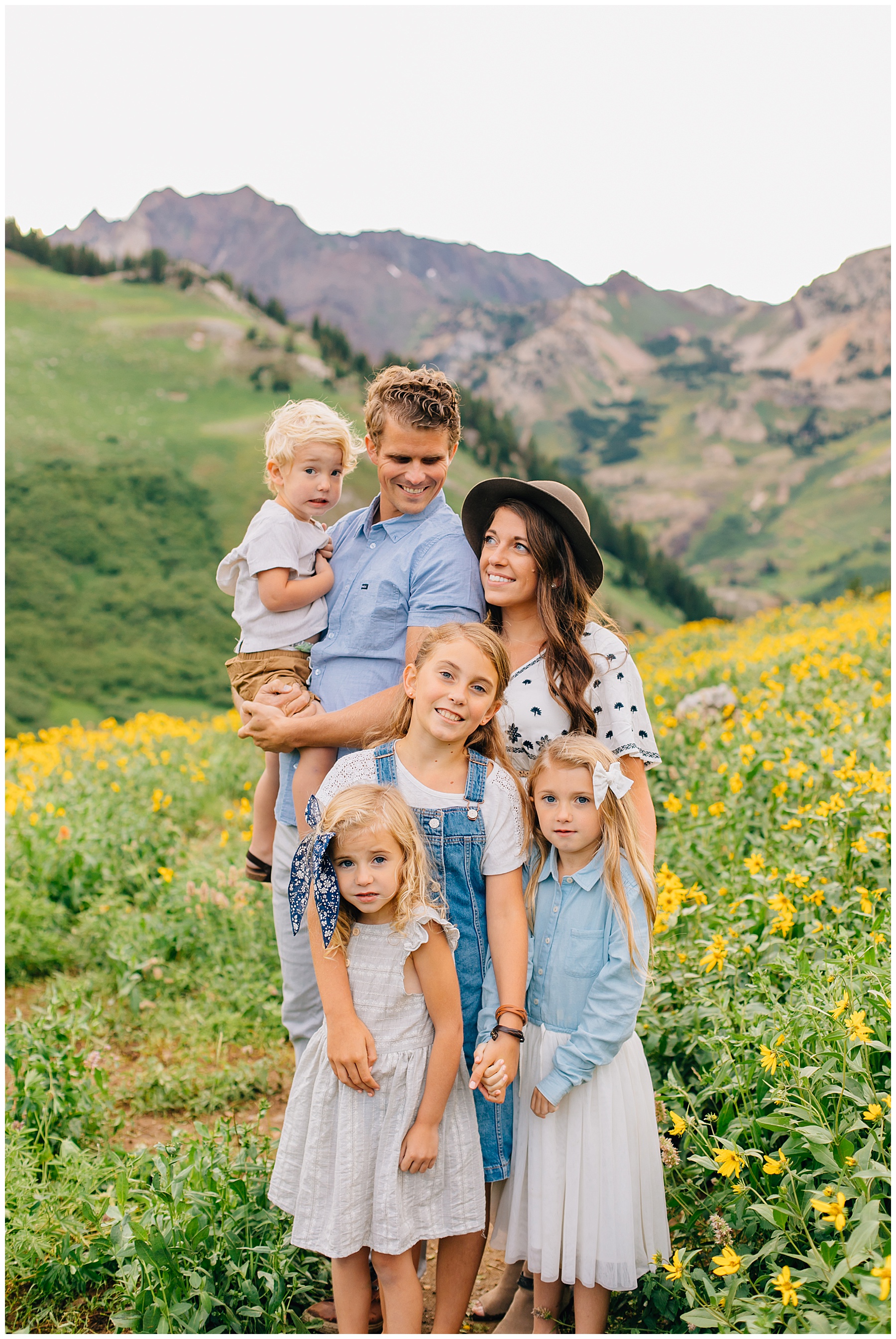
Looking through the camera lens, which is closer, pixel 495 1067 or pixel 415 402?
pixel 495 1067

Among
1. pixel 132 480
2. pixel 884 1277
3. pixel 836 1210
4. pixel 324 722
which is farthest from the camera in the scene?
pixel 132 480

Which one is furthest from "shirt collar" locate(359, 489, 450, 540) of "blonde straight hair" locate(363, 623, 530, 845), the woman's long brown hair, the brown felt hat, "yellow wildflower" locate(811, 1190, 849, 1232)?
"yellow wildflower" locate(811, 1190, 849, 1232)

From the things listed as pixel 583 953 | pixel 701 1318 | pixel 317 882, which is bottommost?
pixel 701 1318

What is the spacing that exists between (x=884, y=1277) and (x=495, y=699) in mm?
1368

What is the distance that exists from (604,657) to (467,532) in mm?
536

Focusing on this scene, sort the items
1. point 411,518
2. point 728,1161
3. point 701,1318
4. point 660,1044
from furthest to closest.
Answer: point 660,1044 → point 411,518 → point 728,1161 → point 701,1318

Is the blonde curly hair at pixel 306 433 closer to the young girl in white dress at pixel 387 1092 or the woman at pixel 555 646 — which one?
the woman at pixel 555 646

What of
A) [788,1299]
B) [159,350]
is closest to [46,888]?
[788,1299]

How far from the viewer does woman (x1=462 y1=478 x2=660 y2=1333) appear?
246 centimetres

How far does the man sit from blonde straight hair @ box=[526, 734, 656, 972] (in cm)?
46

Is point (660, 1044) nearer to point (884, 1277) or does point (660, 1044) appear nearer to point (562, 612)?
point (884, 1277)

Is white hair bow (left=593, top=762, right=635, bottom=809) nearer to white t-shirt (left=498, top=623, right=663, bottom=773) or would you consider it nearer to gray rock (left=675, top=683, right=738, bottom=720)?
white t-shirt (left=498, top=623, right=663, bottom=773)

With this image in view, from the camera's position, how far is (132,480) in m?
31.8

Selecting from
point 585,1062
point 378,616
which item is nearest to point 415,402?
point 378,616
